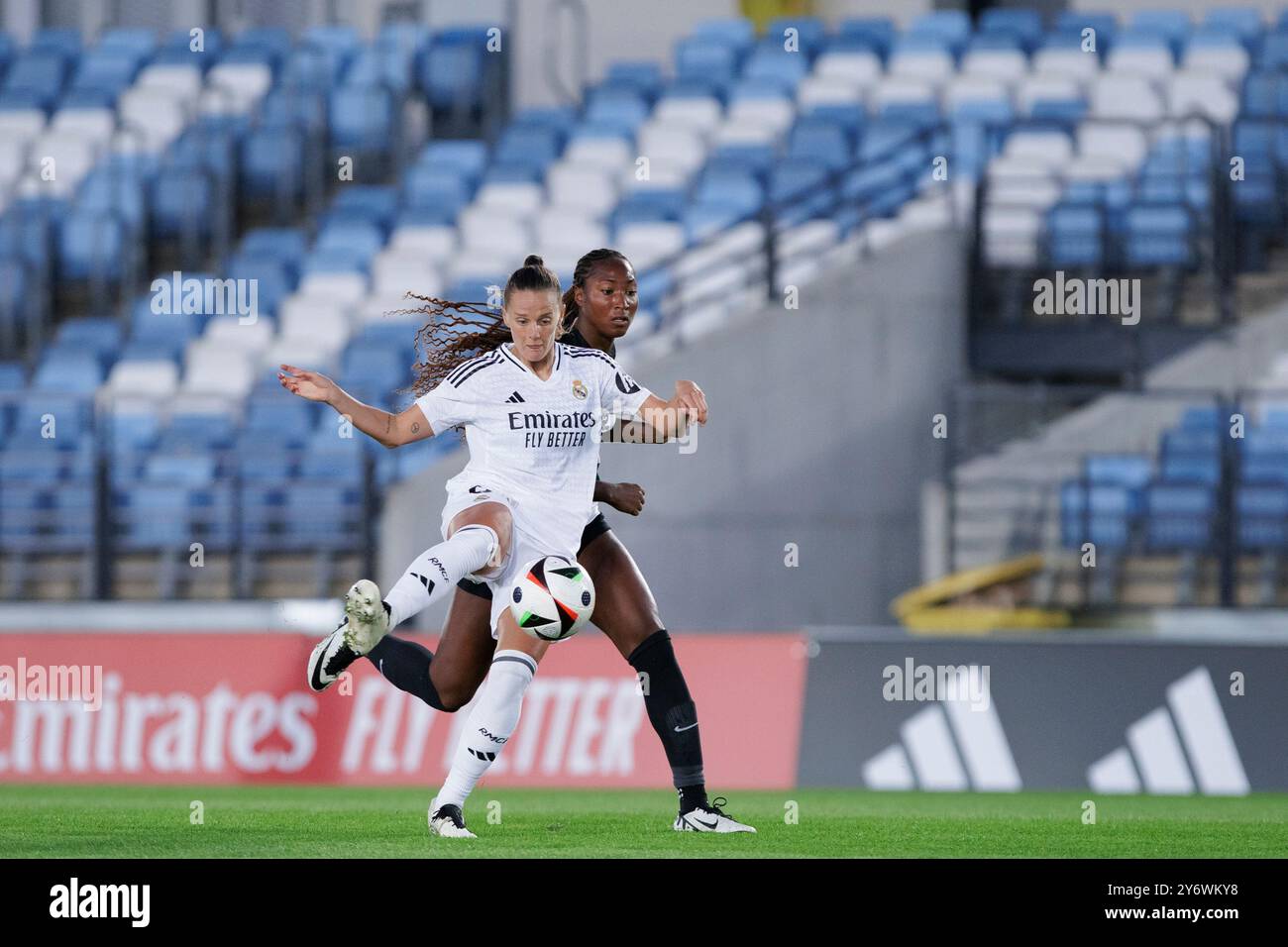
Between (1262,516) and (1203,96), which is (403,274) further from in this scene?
(1262,516)

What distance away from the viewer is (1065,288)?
56.0 ft

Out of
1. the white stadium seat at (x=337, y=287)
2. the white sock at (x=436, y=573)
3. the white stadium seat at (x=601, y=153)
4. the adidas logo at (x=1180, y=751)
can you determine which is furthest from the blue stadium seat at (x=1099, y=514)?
the white sock at (x=436, y=573)

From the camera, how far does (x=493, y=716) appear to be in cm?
750

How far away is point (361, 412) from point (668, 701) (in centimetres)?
153

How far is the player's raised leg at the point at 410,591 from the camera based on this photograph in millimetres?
7141

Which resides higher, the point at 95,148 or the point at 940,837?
the point at 95,148

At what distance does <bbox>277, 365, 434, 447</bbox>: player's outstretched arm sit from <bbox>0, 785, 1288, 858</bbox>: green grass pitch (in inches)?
57.3

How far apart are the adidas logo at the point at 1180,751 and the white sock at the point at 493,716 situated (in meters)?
5.71

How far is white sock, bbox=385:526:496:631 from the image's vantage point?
719 centimetres

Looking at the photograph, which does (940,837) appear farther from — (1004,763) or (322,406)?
(322,406)

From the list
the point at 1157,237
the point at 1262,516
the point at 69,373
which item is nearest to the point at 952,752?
the point at 1262,516

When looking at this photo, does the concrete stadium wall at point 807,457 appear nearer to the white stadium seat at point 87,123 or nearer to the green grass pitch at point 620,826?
the green grass pitch at point 620,826
